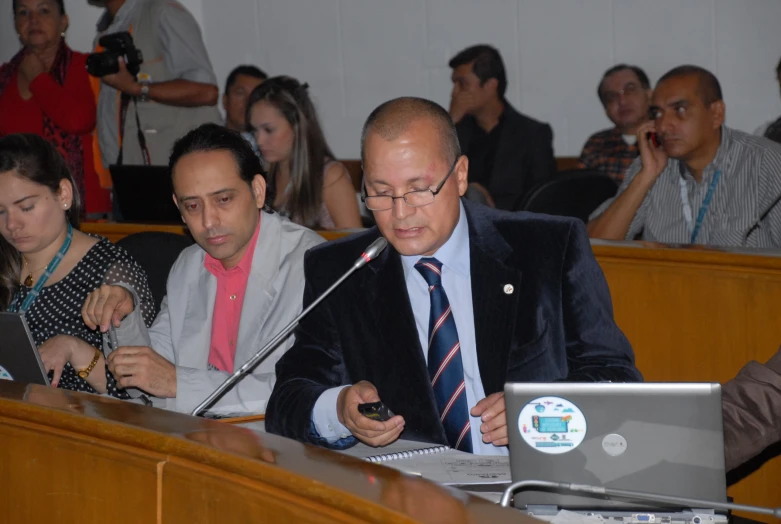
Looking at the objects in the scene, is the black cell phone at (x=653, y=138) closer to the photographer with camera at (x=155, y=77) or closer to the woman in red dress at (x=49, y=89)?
Answer: the photographer with camera at (x=155, y=77)

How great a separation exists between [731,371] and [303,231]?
119cm

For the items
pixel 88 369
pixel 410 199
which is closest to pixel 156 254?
pixel 88 369

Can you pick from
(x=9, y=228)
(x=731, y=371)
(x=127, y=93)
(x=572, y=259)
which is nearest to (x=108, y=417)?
(x=572, y=259)

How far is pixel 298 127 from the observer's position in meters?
3.98

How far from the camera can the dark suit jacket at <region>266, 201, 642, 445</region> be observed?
2.02 meters

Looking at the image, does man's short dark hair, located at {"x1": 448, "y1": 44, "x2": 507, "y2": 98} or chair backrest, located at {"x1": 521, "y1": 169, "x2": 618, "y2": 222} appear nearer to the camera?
chair backrest, located at {"x1": 521, "y1": 169, "x2": 618, "y2": 222}

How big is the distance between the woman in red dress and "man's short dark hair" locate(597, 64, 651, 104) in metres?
2.56

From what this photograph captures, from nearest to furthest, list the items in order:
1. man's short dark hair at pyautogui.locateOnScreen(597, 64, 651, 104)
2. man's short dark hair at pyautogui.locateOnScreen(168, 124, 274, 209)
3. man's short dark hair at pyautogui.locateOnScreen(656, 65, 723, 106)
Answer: man's short dark hair at pyautogui.locateOnScreen(168, 124, 274, 209)
man's short dark hair at pyautogui.locateOnScreen(656, 65, 723, 106)
man's short dark hair at pyautogui.locateOnScreen(597, 64, 651, 104)

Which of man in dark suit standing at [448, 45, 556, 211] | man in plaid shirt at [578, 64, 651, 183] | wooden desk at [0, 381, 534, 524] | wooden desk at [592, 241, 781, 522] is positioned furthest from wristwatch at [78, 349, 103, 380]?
man in plaid shirt at [578, 64, 651, 183]

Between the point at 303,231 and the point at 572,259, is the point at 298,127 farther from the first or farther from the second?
the point at 572,259

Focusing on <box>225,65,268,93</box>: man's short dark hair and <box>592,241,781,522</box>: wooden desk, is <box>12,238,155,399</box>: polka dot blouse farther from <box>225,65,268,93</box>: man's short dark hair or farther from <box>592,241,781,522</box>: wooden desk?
<box>225,65,268,93</box>: man's short dark hair

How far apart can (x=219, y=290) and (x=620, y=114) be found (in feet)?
10.3

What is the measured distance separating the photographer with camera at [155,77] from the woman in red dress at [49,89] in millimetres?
156

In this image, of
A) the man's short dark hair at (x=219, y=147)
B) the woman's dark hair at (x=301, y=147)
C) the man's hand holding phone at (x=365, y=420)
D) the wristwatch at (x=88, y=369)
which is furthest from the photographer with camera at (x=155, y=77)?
the man's hand holding phone at (x=365, y=420)
